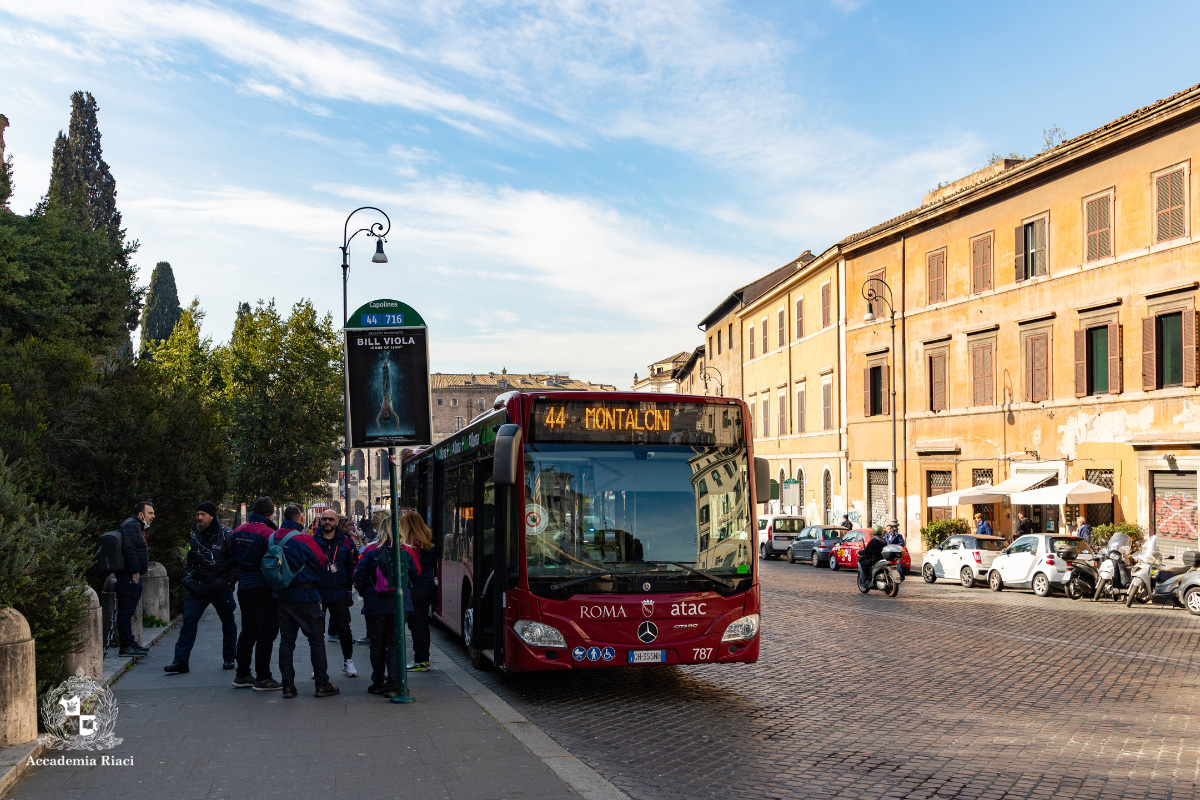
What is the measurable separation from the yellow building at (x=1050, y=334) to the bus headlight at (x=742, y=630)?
19211 millimetres

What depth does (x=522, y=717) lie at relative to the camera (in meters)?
8.92

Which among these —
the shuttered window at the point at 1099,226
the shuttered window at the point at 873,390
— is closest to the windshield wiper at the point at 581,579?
the shuttered window at the point at 1099,226

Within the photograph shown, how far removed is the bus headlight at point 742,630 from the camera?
1003 centimetres

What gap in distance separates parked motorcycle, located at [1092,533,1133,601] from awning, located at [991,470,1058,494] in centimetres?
748

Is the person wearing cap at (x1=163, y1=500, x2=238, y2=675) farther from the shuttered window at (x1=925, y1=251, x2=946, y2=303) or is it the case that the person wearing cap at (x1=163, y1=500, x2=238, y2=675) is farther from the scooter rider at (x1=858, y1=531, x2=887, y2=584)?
the shuttered window at (x1=925, y1=251, x2=946, y2=303)

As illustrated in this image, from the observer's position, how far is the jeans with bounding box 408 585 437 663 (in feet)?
36.2

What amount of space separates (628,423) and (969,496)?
77.9 ft

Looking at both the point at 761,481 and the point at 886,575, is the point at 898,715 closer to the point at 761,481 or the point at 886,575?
the point at 761,481

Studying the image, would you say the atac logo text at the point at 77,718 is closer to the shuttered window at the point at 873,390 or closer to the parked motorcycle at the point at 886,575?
the parked motorcycle at the point at 886,575

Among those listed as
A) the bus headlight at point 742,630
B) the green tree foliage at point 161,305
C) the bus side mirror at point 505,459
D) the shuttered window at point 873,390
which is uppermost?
the green tree foliage at point 161,305

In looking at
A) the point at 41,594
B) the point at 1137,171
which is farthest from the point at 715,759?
the point at 1137,171

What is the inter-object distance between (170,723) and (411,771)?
254cm

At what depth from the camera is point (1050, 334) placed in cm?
3022

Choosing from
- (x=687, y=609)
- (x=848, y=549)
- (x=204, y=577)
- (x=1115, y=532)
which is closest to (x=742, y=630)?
(x=687, y=609)
